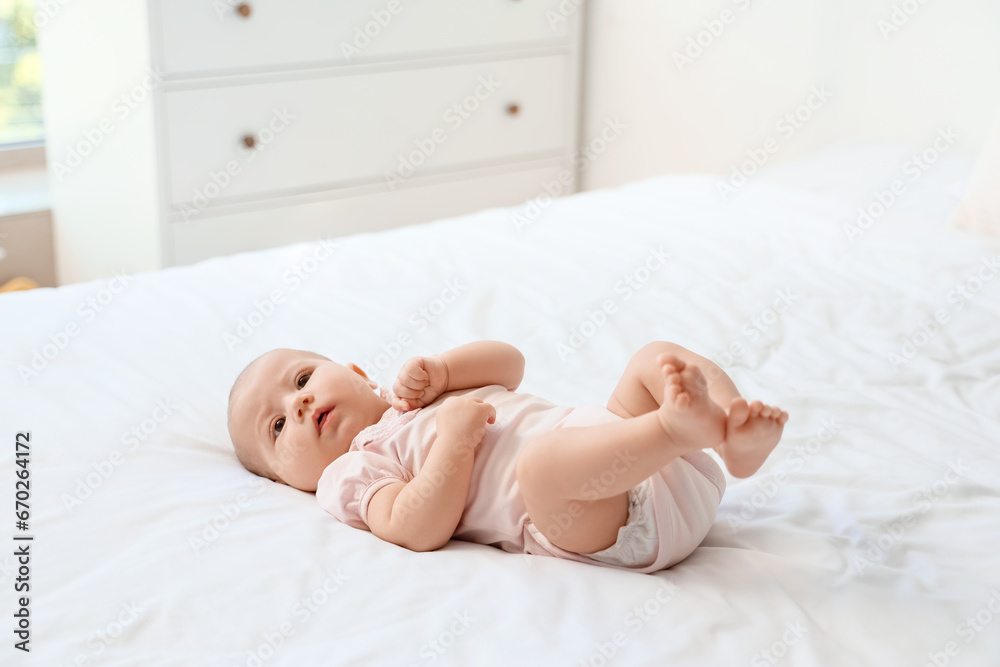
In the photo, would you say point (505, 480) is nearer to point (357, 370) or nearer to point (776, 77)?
point (357, 370)

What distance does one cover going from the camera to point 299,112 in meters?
2.93

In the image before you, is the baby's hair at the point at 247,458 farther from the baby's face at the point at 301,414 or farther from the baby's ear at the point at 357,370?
the baby's ear at the point at 357,370

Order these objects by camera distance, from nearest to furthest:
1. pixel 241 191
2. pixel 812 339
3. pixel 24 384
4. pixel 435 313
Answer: pixel 24 384 → pixel 812 339 → pixel 435 313 → pixel 241 191

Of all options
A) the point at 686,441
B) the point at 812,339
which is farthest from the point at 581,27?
the point at 686,441

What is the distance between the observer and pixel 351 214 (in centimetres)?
314

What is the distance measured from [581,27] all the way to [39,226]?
6.38 ft

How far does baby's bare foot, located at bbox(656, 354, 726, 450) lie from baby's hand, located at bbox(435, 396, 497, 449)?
266 mm

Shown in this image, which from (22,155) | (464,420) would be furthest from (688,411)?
(22,155)

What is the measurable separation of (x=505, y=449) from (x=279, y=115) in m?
2.05

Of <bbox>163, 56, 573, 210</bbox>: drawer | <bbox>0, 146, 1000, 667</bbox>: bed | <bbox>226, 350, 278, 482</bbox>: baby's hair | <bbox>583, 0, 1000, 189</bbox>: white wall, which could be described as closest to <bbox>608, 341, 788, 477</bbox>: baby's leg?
<bbox>0, 146, 1000, 667</bbox>: bed

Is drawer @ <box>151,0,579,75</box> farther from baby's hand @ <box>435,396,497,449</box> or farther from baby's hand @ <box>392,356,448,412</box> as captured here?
baby's hand @ <box>435,396,497,449</box>

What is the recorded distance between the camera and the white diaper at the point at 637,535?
1002 millimetres

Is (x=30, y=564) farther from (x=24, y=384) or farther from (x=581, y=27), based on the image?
(x=581, y=27)

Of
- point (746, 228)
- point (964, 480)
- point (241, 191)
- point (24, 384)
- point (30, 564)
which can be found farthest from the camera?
point (241, 191)
